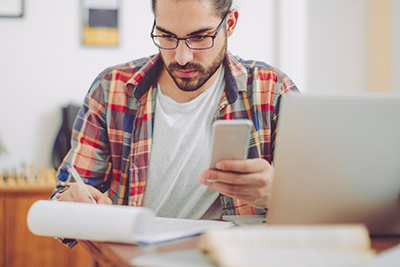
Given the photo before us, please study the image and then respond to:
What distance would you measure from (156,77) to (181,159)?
0.32m

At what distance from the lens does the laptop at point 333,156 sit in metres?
0.56

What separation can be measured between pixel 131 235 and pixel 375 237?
0.43 metres

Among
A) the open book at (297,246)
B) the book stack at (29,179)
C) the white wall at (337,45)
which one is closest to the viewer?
the open book at (297,246)

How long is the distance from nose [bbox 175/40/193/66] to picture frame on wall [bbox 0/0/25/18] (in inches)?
62.8

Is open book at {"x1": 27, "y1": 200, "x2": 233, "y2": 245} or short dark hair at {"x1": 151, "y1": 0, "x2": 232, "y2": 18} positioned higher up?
short dark hair at {"x1": 151, "y1": 0, "x2": 232, "y2": 18}

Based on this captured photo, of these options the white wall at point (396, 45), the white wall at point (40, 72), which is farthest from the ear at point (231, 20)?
the white wall at point (396, 45)

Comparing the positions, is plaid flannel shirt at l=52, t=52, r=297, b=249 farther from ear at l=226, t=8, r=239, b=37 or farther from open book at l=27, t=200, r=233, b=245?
open book at l=27, t=200, r=233, b=245

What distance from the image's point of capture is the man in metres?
1.17

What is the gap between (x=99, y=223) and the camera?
58cm

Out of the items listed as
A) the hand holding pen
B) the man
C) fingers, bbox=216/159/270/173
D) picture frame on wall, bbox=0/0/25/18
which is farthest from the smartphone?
picture frame on wall, bbox=0/0/25/18

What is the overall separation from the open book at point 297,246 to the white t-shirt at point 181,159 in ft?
2.47

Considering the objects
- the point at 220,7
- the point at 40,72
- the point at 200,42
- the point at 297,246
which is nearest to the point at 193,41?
the point at 200,42

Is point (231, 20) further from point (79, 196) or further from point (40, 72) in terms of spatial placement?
point (40, 72)

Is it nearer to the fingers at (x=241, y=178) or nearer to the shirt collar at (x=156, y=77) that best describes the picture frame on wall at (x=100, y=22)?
the shirt collar at (x=156, y=77)
